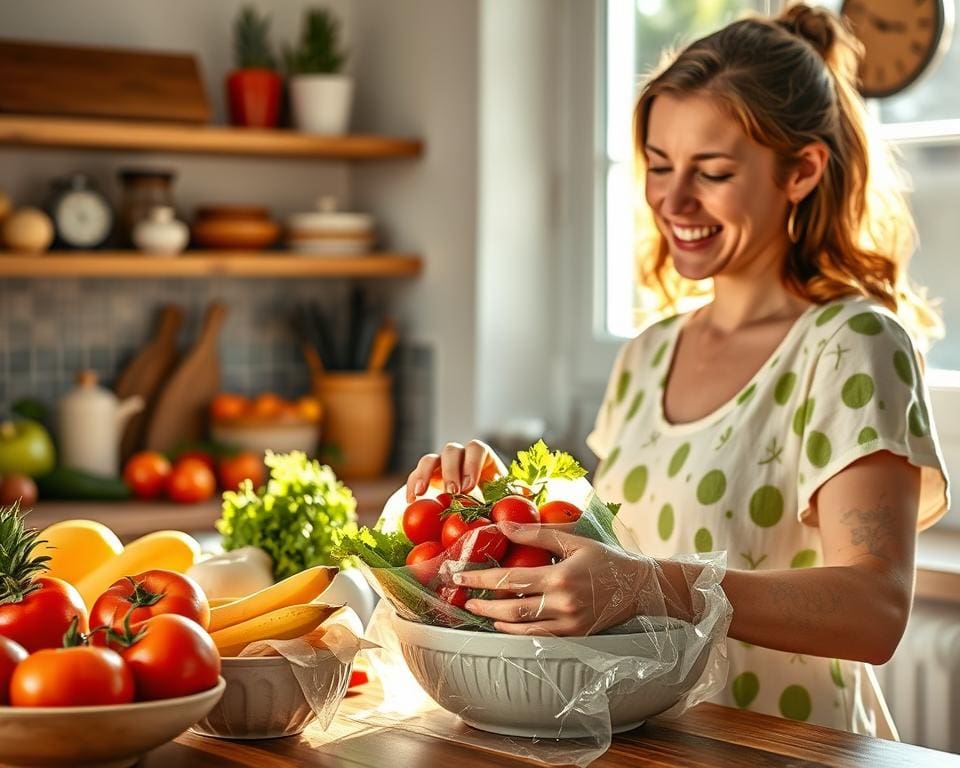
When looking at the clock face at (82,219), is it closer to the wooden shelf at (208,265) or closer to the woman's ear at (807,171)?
the wooden shelf at (208,265)

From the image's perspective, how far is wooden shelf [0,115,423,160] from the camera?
→ 10.4 feet

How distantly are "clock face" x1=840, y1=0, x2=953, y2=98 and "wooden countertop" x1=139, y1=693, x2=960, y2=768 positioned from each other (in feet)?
5.68

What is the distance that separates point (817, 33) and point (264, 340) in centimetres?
214

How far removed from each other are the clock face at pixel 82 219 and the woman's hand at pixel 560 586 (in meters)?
2.24

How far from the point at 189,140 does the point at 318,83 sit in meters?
0.39

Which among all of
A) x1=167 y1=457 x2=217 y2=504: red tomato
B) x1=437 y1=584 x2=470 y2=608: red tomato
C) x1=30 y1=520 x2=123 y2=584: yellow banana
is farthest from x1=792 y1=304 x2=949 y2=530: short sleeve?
x1=167 y1=457 x2=217 y2=504: red tomato

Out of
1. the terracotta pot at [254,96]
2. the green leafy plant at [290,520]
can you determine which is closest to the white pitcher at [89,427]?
the terracotta pot at [254,96]

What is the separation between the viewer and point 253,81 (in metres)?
3.49

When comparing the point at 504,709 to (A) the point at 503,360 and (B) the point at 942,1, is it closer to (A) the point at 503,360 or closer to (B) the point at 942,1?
(B) the point at 942,1

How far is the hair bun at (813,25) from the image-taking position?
1.96 m

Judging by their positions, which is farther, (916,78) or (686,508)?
(916,78)

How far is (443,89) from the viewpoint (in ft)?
11.8

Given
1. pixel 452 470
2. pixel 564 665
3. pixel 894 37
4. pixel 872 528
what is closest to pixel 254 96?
pixel 894 37

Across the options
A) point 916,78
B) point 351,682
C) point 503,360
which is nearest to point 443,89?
point 503,360
